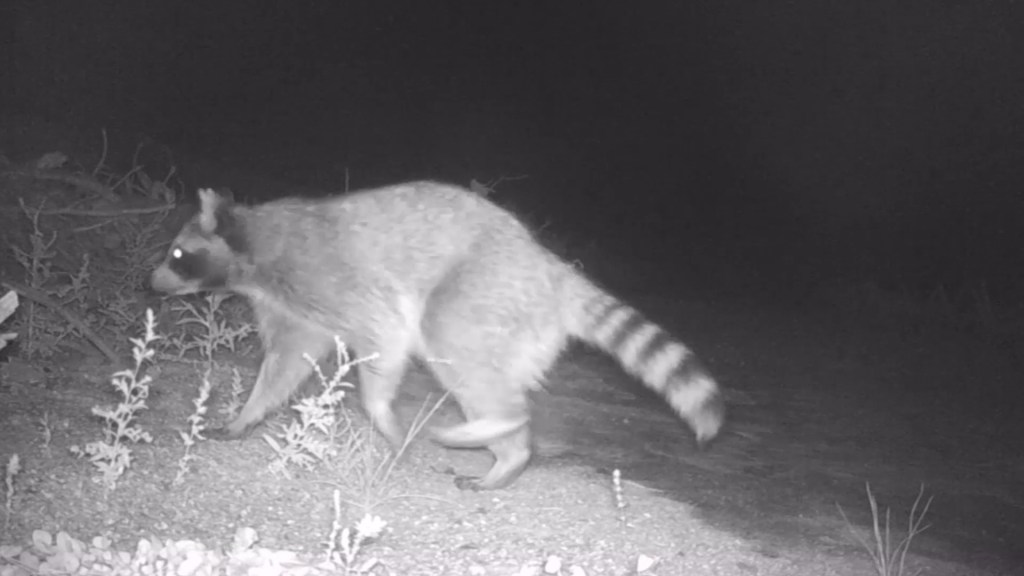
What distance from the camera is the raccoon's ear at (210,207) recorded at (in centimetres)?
568

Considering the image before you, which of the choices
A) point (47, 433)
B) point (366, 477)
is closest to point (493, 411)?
point (366, 477)

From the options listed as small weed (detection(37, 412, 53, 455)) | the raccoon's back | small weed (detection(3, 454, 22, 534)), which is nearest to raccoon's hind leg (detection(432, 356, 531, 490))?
the raccoon's back

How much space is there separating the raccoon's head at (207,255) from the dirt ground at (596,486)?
1.60 feet

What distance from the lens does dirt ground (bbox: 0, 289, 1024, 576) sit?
13.1ft

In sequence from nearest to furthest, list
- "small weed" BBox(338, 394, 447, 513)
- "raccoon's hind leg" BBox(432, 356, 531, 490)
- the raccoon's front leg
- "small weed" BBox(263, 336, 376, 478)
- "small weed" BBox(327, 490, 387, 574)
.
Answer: "small weed" BBox(327, 490, 387, 574) → "small weed" BBox(263, 336, 376, 478) → "small weed" BBox(338, 394, 447, 513) → "raccoon's hind leg" BBox(432, 356, 531, 490) → the raccoon's front leg

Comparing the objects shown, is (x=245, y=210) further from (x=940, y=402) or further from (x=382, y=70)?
(x=382, y=70)

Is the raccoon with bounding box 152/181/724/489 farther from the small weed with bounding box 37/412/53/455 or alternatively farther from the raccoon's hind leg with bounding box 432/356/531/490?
the small weed with bounding box 37/412/53/455

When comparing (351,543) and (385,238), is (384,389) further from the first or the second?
(351,543)

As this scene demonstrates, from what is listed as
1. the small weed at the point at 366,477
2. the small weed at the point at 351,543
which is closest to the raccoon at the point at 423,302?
the small weed at the point at 366,477

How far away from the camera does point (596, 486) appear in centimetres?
516

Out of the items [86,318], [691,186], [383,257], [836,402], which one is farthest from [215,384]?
[691,186]

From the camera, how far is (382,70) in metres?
20.5

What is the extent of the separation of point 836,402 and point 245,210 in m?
4.55

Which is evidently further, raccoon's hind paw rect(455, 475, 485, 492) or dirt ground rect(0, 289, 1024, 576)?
raccoon's hind paw rect(455, 475, 485, 492)
